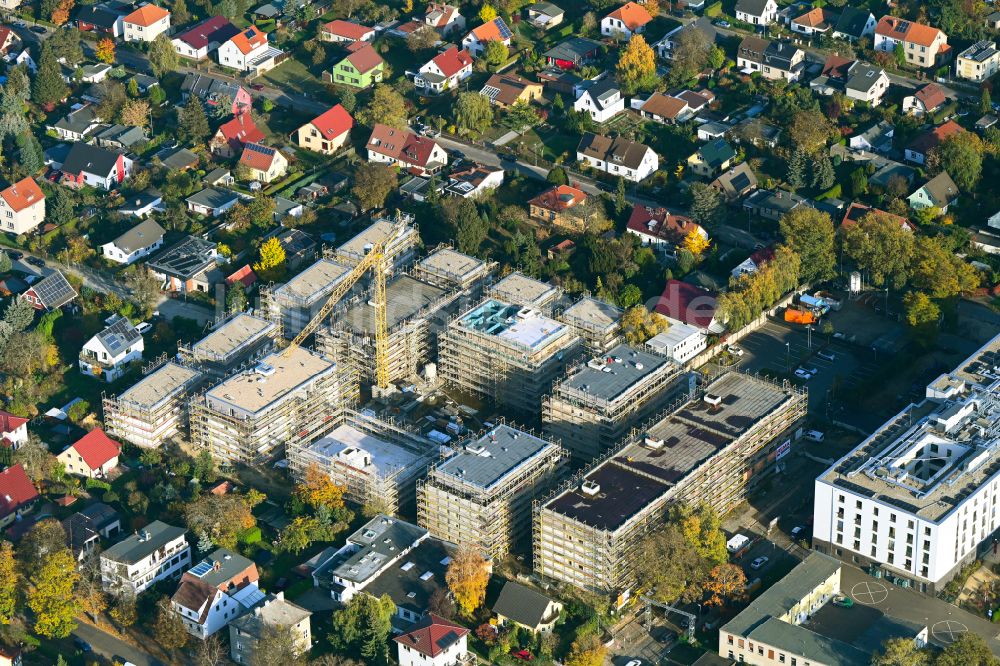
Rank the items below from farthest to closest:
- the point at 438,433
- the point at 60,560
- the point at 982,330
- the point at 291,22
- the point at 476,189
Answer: the point at 291,22, the point at 476,189, the point at 982,330, the point at 438,433, the point at 60,560

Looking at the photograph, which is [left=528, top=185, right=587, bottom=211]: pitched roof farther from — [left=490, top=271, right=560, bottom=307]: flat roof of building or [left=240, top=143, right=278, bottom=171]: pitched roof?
[left=240, top=143, right=278, bottom=171]: pitched roof

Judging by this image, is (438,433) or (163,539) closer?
(163,539)

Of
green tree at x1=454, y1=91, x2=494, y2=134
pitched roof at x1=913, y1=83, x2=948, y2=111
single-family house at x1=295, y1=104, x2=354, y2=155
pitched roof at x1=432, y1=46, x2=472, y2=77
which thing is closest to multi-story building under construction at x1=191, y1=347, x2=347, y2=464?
single-family house at x1=295, y1=104, x2=354, y2=155

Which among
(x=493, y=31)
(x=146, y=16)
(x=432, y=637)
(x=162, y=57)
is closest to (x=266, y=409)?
(x=432, y=637)

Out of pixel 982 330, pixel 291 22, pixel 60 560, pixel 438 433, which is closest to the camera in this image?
pixel 60 560

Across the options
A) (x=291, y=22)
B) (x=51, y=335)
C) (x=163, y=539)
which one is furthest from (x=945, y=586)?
(x=291, y=22)

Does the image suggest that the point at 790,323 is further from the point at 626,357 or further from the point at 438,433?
the point at 438,433

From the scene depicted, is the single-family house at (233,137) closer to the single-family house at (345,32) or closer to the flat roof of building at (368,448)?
the single-family house at (345,32)

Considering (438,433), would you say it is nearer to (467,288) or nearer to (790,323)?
(467,288)
